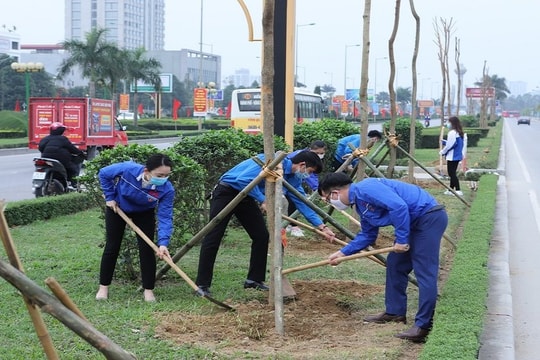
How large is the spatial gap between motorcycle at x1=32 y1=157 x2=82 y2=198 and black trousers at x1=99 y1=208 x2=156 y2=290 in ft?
20.1

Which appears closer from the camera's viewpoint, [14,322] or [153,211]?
[14,322]

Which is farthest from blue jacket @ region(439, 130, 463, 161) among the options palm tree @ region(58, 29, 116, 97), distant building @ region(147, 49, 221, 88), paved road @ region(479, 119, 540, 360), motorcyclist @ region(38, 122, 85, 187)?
distant building @ region(147, 49, 221, 88)

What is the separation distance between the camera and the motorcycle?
12008 mm

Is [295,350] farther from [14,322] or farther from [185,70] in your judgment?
[185,70]

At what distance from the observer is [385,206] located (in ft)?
17.3

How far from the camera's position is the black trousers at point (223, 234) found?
21.1 feet

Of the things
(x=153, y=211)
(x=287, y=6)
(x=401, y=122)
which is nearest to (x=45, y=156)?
(x=287, y=6)

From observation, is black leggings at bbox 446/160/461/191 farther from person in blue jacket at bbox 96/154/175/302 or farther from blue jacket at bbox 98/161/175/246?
blue jacket at bbox 98/161/175/246

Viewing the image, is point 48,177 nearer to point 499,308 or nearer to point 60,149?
point 60,149

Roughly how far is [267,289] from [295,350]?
1.76 m

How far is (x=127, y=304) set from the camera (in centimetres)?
601

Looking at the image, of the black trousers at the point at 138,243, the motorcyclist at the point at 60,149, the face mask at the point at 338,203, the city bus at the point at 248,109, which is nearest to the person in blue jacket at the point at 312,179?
the face mask at the point at 338,203

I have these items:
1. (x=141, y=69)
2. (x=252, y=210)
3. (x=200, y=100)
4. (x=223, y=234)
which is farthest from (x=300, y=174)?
(x=141, y=69)

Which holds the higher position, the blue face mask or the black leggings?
the blue face mask
